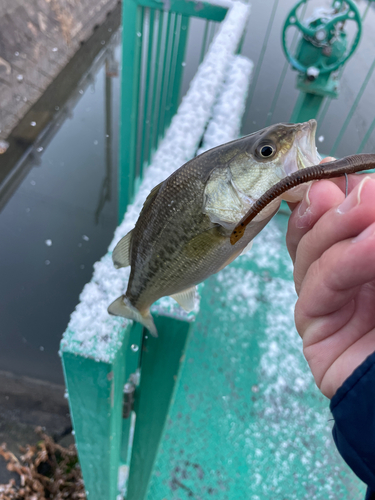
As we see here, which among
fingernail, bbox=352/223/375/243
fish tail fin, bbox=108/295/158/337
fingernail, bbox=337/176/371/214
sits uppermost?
fingernail, bbox=337/176/371/214

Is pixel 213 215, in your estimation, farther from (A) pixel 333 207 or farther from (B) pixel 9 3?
(B) pixel 9 3

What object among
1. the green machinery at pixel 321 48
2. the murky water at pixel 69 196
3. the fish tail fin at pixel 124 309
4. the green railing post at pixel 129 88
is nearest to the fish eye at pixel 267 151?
the fish tail fin at pixel 124 309

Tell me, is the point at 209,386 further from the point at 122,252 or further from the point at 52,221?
the point at 52,221

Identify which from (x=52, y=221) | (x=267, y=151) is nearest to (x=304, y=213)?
(x=267, y=151)

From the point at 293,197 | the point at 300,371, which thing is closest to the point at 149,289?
the point at 293,197

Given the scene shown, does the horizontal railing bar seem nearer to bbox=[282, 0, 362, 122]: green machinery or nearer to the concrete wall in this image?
bbox=[282, 0, 362, 122]: green machinery

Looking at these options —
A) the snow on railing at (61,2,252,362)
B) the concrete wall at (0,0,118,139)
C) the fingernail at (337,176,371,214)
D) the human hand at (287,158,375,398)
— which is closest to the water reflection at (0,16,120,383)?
the concrete wall at (0,0,118,139)
